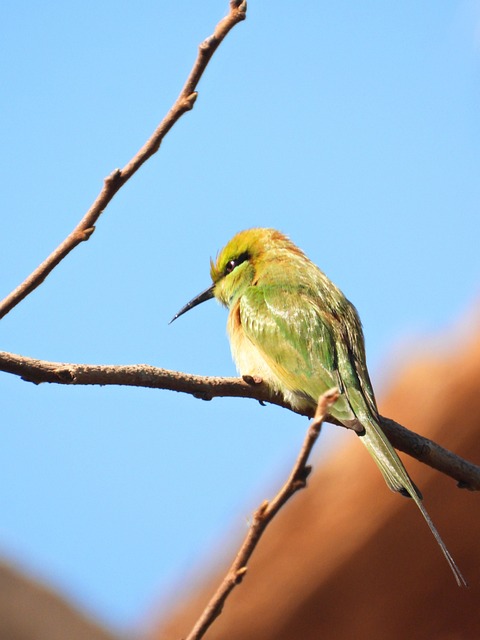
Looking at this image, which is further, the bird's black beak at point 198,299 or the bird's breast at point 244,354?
the bird's black beak at point 198,299

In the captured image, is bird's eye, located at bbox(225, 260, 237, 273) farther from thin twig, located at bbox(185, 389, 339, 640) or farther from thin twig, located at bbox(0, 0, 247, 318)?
thin twig, located at bbox(185, 389, 339, 640)

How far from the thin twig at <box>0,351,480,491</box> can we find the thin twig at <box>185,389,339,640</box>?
60cm

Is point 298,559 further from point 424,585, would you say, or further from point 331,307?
point 331,307

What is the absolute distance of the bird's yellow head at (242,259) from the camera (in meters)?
3.08

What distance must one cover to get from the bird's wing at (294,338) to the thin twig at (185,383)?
85 mm

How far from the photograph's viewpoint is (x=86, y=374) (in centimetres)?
155

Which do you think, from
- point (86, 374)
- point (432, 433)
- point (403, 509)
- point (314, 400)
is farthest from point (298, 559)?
point (86, 374)

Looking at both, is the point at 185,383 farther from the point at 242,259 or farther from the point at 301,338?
the point at 242,259

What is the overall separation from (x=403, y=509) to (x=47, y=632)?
135 centimetres

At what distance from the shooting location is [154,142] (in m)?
1.25

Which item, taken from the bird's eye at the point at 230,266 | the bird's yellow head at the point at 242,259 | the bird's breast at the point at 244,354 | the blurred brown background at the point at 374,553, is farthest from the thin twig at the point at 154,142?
the blurred brown background at the point at 374,553

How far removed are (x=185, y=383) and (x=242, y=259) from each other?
145 centimetres

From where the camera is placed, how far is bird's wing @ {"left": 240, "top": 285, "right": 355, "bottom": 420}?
2.52 meters

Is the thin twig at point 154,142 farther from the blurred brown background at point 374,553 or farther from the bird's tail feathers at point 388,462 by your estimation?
the blurred brown background at point 374,553
